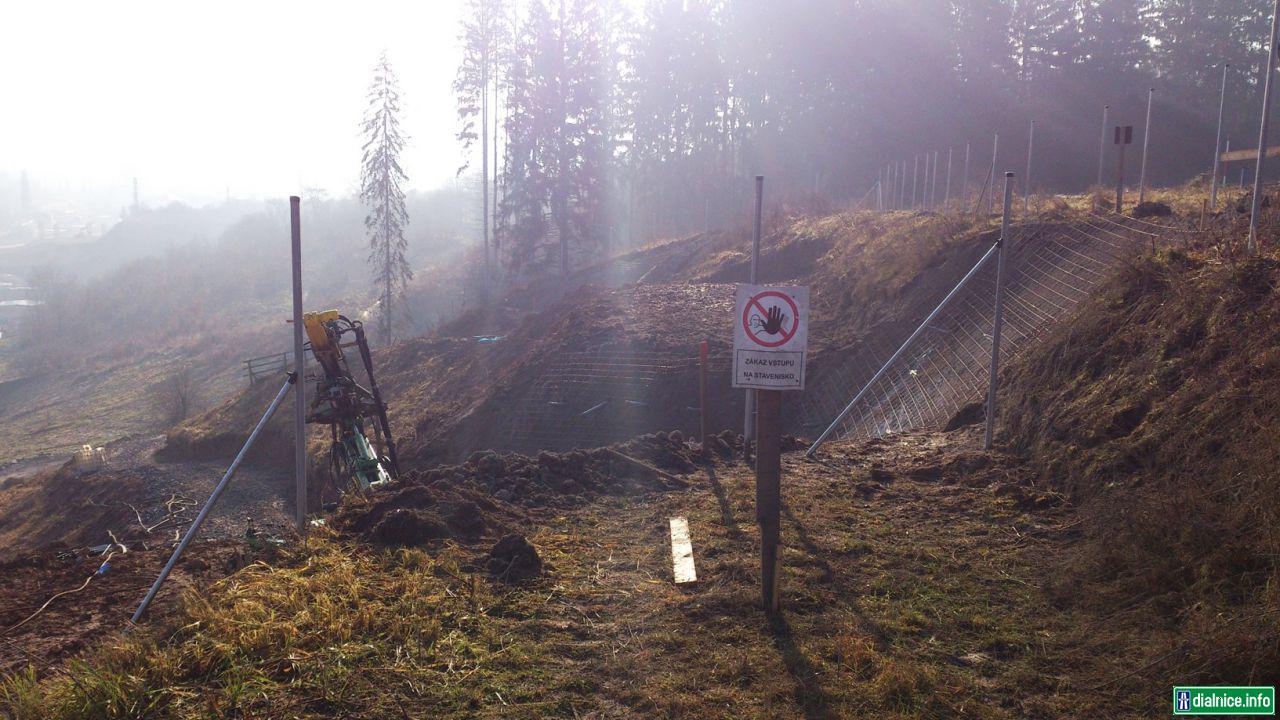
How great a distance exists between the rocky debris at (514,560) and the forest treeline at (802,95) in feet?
114

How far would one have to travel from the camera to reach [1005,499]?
25.6 feet

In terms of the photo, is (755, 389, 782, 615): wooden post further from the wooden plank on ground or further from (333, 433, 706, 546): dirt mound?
(333, 433, 706, 546): dirt mound

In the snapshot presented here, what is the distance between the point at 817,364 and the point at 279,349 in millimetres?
42712

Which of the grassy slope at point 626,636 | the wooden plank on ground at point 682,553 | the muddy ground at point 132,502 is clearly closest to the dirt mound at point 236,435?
the muddy ground at point 132,502

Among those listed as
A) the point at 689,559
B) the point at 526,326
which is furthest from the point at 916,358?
the point at 526,326

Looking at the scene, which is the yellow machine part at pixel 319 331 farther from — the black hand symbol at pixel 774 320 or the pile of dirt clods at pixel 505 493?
the black hand symbol at pixel 774 320

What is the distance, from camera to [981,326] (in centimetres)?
1302

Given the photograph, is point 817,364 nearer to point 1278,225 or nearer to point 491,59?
point 1278,225

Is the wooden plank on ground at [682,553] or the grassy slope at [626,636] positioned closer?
the grassy slope at [626,636]

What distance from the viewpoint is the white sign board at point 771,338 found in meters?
5.90

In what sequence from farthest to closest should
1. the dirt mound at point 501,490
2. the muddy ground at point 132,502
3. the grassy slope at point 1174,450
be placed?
the muddy ground at point 132,502 → the dirt mound at point 501,490 → the grassy slope at point 1174,450

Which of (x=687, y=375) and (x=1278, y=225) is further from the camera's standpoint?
(x=687, y=375)

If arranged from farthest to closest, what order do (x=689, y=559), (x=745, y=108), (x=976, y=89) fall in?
(x=745, y=108)
(x=976, y=89)
(x=689, y=559)

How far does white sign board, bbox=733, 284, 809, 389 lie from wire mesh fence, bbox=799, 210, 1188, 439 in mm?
6074
